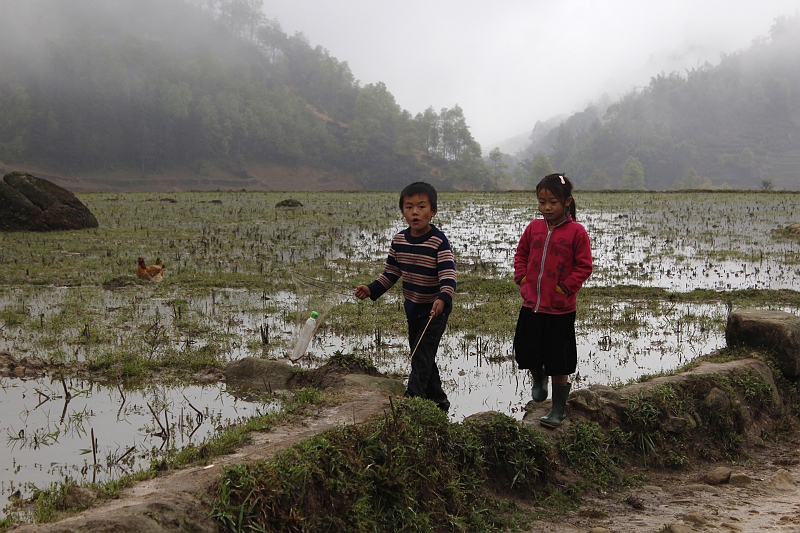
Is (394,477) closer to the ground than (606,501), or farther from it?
farther from it

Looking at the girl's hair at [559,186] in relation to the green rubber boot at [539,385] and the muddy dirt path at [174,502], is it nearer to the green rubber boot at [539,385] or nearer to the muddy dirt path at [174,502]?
the green rubber boot at [539,385]

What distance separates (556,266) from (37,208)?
55.4 feet

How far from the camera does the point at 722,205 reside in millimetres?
26219

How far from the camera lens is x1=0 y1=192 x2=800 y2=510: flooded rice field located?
4770mm

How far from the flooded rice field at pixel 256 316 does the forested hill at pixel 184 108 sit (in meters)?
70.7

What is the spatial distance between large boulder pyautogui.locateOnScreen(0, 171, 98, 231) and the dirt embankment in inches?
606

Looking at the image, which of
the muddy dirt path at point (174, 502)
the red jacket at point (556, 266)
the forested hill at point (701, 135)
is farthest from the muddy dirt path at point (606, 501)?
the forested hill at point (701, 135)

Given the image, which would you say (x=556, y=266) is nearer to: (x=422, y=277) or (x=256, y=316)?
(x=422, y=277)

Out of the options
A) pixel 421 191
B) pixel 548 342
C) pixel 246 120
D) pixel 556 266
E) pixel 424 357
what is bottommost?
pixel 424 357

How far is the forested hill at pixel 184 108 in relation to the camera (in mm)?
81562

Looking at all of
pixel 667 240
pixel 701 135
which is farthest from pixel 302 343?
pixel 701 135

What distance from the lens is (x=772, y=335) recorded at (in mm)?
5926

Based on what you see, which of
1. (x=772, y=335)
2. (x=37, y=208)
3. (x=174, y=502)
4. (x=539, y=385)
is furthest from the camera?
(x=37, y=208)

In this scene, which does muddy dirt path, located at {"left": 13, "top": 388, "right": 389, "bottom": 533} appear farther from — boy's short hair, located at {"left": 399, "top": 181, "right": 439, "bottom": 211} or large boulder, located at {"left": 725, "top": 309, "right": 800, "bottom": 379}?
large boulder, located at {"left": 725, "top": 309, "right": 800, "bottom": 379}
